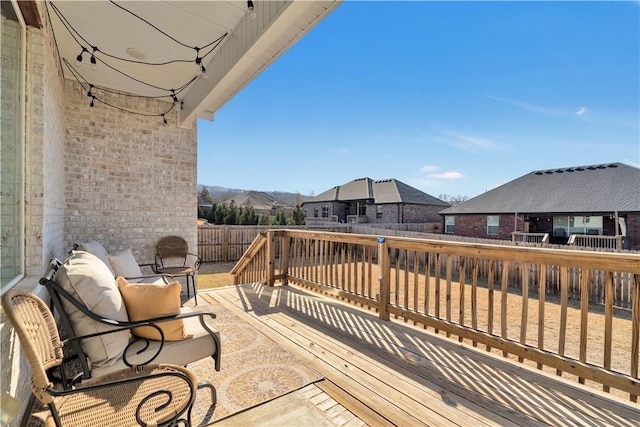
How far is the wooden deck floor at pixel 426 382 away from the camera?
71.5 inches

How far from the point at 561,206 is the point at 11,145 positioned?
→ 1852 cm

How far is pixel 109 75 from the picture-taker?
443cm

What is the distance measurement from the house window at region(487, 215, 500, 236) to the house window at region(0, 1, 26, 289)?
18.7 m

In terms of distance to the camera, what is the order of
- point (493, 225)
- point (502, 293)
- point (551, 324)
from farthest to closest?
1. point (493, 225)
2. point (551, 324)
3. point (502, 293)

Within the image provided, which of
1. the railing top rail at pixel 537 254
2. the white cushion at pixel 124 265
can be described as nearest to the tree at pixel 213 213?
the white cushion at pixel 124 265

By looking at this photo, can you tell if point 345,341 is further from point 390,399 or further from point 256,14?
point 256,14

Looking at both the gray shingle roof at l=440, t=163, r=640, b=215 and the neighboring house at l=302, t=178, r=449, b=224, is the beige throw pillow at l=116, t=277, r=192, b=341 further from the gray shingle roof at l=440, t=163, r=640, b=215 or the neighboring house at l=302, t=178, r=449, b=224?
the neighboring house at l=302, t=178, r=449, b=224

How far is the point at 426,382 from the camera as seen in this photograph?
2.21 meters

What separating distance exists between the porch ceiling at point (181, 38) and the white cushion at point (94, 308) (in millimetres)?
2479

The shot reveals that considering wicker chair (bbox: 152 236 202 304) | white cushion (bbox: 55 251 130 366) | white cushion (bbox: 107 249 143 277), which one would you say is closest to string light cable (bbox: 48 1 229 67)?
white cushion (bbox: 107 249 143 277)

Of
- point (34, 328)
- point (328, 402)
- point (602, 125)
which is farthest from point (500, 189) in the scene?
point (34, 328)

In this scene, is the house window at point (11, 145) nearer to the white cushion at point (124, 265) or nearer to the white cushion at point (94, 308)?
the white cushion at point (94, 308)

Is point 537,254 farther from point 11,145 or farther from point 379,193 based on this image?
point 379,193

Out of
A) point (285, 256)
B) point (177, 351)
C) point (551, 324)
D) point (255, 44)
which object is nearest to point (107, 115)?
point (255, 44)
